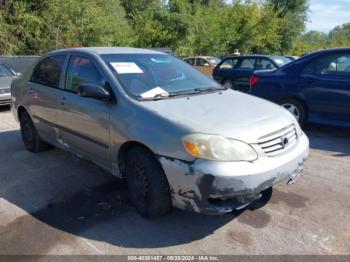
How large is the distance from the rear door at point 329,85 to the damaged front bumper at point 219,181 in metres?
3.51

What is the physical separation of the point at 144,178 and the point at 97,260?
0.82m

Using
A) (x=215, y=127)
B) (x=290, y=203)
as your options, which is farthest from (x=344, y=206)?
(x=215, y=127)

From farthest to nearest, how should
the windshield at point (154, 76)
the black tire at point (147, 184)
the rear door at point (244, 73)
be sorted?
the rear door at point (244, 73), the windshield at point (154, 76), the black tire at point (147, 184)

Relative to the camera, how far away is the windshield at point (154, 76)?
3.68 metres

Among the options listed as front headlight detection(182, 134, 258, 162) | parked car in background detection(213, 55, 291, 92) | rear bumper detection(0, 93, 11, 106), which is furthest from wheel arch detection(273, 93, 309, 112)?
rear bumper detection(0, 93, 11, 106)

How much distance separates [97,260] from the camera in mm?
2869

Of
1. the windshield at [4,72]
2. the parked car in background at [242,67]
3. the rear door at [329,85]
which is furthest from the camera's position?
the parked car in background at [242,67]

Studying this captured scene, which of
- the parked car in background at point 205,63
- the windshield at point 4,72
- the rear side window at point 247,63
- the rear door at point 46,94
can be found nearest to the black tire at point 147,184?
the rear door at point 46,94

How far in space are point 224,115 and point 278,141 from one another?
524 mm

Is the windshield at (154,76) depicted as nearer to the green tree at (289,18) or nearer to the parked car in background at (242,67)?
the parked car in background at (242,67)

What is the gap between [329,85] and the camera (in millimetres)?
6125

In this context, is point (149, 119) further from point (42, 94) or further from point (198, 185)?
point (42, 94)

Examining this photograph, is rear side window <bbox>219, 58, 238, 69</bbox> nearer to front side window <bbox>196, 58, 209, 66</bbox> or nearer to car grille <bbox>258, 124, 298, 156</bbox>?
front side window <bbox>196, 58, 209, 66</bbox>

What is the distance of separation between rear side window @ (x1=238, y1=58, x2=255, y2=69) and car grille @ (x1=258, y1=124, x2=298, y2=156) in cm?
905
